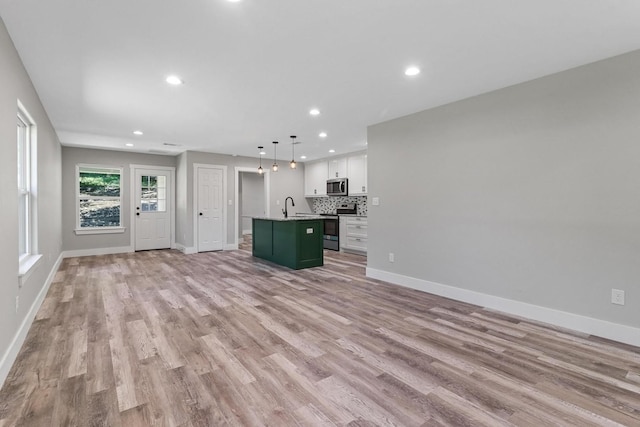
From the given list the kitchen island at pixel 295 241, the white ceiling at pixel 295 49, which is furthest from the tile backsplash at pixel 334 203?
the white ceiling at pixel 295 49

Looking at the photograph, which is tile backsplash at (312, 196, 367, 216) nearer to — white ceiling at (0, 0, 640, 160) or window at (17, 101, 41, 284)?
white ceiling at (0, 0, 640, 160)

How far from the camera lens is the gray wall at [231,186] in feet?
23.3

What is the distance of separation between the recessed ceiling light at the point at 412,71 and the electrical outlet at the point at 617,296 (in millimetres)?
2623

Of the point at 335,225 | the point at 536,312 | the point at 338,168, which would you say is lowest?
the point at 536,312

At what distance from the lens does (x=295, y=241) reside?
17.4ft

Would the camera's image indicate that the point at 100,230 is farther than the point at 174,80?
Yes

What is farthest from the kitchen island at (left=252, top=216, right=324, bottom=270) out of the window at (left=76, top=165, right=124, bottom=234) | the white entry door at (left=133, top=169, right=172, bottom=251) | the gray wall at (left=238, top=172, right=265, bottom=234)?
the gray wall at (left=238, top=172, right=265, bottom=234)

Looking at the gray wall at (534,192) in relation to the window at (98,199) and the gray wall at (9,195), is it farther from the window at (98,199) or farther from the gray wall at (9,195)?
the window at (98,199)

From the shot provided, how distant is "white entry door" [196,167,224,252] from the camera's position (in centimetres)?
725

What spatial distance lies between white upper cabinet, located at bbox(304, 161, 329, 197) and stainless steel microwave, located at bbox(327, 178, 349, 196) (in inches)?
10.9

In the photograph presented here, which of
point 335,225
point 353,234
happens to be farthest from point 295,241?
point 335,225

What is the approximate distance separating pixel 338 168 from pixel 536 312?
5375mm

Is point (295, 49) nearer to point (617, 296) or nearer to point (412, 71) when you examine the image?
point (412, 71)

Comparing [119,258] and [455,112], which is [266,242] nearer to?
[119,258]
